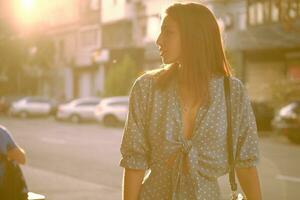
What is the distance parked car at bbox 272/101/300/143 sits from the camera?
20188 millimetres

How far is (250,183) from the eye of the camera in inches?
116

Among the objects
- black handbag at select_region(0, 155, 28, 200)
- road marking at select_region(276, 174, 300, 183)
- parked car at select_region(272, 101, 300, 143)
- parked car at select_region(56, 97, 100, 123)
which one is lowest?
parked car at select_region(56, 97, 100, 123)

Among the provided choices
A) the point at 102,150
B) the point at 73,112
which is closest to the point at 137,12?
the point at 73,112

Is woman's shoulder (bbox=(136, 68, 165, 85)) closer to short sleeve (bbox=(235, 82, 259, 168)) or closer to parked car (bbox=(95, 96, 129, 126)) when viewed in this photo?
short sleeve (bbox=(235, 82, 259, 168))

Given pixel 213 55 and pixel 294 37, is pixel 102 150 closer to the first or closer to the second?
pixel 213 55

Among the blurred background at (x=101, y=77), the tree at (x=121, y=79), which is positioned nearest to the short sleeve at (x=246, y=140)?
the blurred background at (x=101, y=77)

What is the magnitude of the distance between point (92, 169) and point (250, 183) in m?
11.1

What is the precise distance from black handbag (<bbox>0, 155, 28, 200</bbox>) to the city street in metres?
5.60

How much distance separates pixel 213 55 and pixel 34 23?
59.2 metres

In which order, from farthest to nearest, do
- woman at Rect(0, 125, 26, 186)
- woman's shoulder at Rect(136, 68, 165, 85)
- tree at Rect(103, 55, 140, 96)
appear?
tree at Rect(103, 55, 140, 96), woman at Rect(0, 125, 26, 186), woman's shoulder at Rect(136, 68, 165, 85)

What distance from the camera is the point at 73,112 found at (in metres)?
37.1

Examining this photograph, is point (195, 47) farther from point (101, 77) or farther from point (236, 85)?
point (101, 77)

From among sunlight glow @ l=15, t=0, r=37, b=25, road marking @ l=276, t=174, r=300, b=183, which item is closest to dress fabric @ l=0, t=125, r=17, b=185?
road marking @ l=276, t=174, r=300, b=183

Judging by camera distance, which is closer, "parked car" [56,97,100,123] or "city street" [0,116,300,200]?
"city street" [0,116,300,200]
